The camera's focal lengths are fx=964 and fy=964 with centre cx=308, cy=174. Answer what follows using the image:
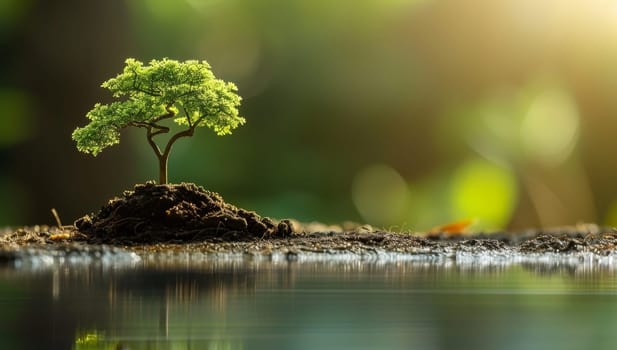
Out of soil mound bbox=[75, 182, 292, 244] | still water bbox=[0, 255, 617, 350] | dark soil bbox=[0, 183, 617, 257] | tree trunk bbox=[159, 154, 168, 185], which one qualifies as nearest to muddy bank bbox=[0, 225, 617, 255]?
dark soil bbox=[0, 183, 617, 257]

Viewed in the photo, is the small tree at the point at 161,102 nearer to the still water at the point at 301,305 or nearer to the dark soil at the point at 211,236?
the dark soil at the point at 211,236

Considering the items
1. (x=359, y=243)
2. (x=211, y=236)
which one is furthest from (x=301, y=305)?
(x=359, y=243)

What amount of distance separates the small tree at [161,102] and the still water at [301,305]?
9.82 ft

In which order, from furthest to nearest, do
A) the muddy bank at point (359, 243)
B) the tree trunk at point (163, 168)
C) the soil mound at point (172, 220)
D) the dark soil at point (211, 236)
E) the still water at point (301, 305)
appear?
the tree trunk at point (163, 168)
the soil mound at point (172, 220)
the dark soil at point (211, 236)
the muddy bank at point (359, 243)
the still water at point (301, 305)

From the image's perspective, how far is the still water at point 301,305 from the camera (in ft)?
16.0

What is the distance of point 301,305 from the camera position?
6258 mm

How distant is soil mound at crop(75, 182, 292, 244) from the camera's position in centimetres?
1130

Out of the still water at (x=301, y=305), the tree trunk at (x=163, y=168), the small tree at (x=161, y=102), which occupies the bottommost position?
the still water at (x=301, y=305)

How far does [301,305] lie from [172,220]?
5444mm

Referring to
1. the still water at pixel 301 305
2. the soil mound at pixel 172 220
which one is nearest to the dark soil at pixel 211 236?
the soil mound at pixel 172 220

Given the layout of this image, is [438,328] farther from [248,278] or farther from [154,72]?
[154,72]

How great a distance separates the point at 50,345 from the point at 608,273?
595 centimetres

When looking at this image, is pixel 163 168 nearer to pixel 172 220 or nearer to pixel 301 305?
pixel 172 220

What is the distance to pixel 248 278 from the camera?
7.96m
